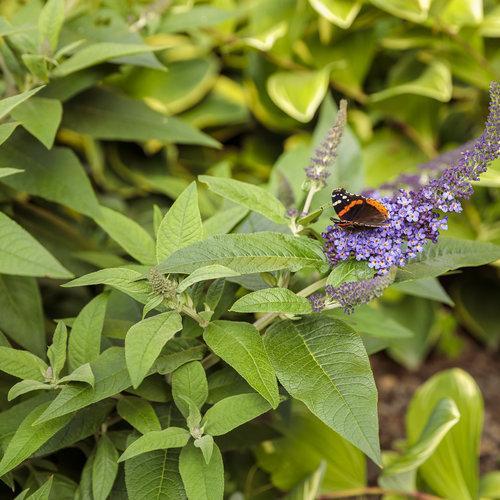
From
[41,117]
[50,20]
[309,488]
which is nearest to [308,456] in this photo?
[309,488]

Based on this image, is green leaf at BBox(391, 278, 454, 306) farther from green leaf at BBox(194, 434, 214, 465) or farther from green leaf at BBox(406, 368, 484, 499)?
green leaf at BBox(194, 434, 214, 465)

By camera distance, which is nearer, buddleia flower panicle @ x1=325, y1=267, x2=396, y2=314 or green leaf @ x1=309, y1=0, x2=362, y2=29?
buddleia flower panicle @ x1=325, y1=267, x2=396, y2=314

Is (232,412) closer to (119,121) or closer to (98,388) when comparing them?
(98,388)

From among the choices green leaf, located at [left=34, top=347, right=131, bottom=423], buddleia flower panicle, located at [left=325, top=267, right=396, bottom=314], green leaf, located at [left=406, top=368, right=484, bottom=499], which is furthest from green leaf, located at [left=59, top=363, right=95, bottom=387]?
green leaf, located at [left=406, top=368, right=484, bottom=499]

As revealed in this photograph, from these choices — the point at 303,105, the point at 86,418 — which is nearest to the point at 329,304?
the point at 86,418

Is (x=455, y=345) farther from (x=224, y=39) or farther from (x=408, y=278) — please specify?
(x=408, y=278)
